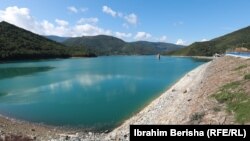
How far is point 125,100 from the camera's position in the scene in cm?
5203

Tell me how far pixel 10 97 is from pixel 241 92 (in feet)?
143

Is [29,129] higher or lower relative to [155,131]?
lower

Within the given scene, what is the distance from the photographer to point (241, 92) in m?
28.2

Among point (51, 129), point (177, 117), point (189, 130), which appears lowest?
point (51, 129)

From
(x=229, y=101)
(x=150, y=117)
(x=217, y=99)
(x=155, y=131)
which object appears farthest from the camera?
(x=150, y=117)

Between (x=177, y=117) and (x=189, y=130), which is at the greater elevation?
(x=189, y=130)

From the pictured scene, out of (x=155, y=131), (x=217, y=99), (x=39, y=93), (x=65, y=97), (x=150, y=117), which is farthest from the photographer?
(x=39, y=93)

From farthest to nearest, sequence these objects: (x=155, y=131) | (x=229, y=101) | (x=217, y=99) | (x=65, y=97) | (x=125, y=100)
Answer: (x=65, y=97)
(x=125, y=100)
(x=217, y=99)
(x=229, y=101)
(x=155, y=131)

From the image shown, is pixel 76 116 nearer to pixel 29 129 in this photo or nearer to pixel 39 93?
pixel 29 129

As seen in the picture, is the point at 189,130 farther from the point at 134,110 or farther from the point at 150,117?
the point at 134,110

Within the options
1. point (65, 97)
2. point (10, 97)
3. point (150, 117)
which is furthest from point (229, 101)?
point (10, 97)

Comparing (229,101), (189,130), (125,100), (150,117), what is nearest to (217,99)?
(229,101)

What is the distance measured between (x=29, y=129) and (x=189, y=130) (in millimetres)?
23511

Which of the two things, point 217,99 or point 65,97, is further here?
point 65,97
